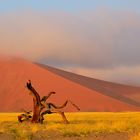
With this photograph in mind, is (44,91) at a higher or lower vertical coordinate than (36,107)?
higher

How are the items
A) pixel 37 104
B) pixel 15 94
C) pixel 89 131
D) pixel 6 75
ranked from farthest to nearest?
pixel 6 75
pixel 15 94
pixel 37 104
pixel 89 131

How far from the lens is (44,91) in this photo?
91188 millimetres

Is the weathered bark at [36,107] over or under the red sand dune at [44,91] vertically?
under

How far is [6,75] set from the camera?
10006cm

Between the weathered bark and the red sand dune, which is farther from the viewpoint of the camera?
the red sand dune

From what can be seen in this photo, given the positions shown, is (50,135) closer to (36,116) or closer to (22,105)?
(36,116)

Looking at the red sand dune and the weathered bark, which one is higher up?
the red sand dune

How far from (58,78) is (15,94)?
355 inches

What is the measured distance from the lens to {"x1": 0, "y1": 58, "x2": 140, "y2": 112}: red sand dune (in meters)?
86.1

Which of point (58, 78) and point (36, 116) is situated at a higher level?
point (58, 78)

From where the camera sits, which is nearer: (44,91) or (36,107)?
(36,107)

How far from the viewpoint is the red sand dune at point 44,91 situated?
8606 centimetres

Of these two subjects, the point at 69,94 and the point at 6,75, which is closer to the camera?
the point at 69,94

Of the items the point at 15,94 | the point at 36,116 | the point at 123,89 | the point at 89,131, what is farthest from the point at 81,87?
the point at 89,131
